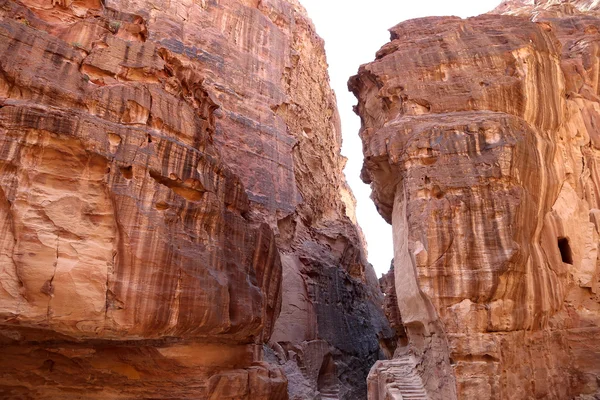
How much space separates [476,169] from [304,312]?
13499 mm

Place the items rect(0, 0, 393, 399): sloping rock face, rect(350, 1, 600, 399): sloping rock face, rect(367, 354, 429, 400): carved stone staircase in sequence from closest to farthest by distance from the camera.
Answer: rect(0, 0, 393, 399): sloping rock face, rect(350, 1, 600, 399): sloping rock face, rect(367, 354, 429, 400): carved stone staircase

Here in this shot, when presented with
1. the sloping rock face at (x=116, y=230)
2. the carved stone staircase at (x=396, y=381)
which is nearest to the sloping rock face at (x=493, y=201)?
the carved stone staircase at (x=396, y=381)

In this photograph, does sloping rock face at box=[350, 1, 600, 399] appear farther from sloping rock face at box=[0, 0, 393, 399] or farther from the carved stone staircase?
sloping rock face at box=[0, 0, 393, 399]

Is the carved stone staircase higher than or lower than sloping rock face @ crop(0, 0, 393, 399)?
lower

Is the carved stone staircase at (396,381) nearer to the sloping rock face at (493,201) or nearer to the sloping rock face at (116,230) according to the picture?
the sloping rock face at (493,201)

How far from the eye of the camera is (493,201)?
14.2 metres

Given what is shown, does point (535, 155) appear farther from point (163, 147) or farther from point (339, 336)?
point (339, 336)

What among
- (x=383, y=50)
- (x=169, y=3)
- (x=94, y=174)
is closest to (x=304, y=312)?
(x=383, y=50)

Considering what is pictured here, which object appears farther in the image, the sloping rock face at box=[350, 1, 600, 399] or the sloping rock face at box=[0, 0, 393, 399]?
the sloping rock face at box=[350, 1, 600, 399]

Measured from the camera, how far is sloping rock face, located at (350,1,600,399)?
13.5m

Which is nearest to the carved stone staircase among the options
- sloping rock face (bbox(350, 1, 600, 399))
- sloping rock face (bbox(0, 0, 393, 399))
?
sloping rock face (bbox(350, 1, 600, 399))

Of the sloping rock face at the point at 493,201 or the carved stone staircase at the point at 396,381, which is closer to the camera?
the sloping rock face at the point at 493,201

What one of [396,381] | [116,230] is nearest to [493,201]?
[396,381]

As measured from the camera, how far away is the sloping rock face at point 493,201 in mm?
13500
